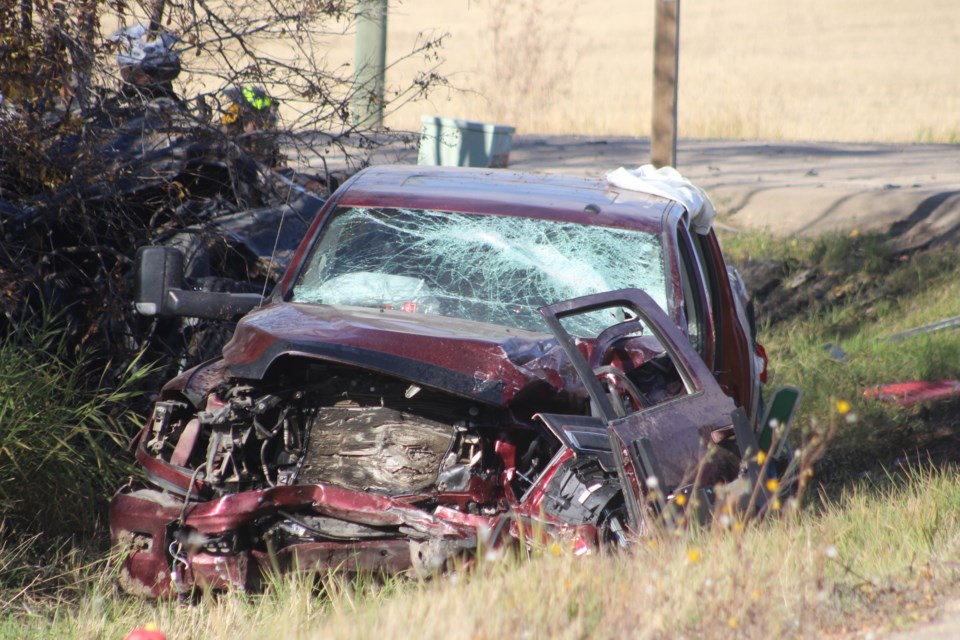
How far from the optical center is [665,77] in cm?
999

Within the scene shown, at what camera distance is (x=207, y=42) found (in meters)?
6.63

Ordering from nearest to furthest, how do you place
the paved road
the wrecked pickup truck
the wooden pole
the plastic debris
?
the wrecked pickup truck
the wooden pole
the plastic debris
the paved road

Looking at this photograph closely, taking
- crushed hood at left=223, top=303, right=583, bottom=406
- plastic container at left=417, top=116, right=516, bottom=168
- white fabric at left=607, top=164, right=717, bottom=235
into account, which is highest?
plastic container at left=417, top=116, right=516, bottom=168

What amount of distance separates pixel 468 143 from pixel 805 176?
7.04 meters

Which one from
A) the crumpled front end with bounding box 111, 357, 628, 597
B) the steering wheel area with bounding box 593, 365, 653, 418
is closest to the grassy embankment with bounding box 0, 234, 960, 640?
the crumpled front end with bounding box 111, 357, 628, 597

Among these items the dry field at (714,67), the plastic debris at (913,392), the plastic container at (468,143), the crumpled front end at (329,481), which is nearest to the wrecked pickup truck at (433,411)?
the crumpled front end at (329,481)

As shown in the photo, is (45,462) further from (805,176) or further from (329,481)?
(805,176)

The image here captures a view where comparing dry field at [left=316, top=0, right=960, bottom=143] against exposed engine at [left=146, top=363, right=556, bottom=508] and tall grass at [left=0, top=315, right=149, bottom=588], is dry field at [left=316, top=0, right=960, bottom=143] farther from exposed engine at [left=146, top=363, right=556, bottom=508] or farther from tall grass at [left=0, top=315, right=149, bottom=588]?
exposed engine at [left=146, top=363, right=556, bottom=508]

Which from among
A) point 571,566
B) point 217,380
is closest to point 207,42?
point 217,380

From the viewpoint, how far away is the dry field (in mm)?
24016

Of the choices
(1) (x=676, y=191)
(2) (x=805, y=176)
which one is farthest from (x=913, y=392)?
(2) (x=805, y=176)

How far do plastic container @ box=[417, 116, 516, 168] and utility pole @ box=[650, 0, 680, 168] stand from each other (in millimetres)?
1346

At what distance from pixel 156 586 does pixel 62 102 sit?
125 inches

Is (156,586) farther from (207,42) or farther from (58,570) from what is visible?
(207,42)
